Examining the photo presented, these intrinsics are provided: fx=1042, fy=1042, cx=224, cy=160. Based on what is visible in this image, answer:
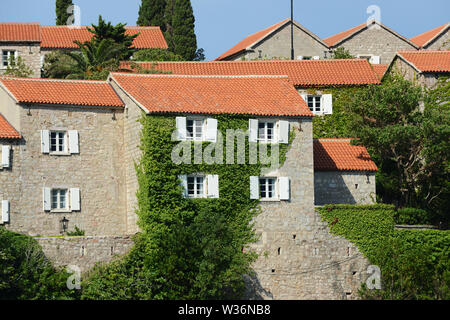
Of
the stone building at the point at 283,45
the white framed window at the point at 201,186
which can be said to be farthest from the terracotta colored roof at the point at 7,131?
the stone building at the point at 283,45

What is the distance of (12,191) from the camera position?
5056cm

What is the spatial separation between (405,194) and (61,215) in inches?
774

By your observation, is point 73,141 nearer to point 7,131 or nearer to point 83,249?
point 7,131

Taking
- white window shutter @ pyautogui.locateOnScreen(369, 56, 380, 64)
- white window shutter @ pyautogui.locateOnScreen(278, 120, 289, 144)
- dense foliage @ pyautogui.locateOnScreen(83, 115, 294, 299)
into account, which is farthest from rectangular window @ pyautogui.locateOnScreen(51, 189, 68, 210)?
white window shutter @ pyautogui.locateOnScreen(369, 56, 380, 64)

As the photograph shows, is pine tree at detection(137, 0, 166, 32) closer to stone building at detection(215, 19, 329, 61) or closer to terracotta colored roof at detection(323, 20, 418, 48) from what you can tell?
stone building at detection(215, 19, 329, 61)

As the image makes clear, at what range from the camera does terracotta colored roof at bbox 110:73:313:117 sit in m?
51.5

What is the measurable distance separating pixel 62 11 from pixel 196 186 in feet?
149

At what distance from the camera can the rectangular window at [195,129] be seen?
51000 mm

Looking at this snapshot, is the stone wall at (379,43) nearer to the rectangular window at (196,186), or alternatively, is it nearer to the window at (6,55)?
the window at (6,55)

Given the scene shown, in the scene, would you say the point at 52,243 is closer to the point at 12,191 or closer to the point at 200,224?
the point at 12,191

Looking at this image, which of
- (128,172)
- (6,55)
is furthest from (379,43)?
(128,172)

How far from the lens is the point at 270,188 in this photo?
52.1 meters
